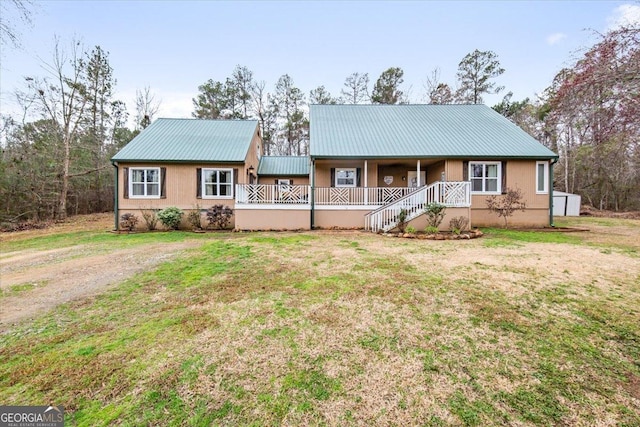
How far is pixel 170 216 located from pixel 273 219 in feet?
15.3

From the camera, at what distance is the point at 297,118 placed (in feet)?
89.5

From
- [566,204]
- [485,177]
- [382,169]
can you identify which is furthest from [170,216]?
[566,204]

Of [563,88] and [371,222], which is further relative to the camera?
[371,222]

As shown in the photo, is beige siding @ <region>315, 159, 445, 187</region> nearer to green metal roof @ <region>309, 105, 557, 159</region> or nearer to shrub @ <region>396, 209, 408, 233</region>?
green metal roof @ <region>309, 105, 557, 159</region>

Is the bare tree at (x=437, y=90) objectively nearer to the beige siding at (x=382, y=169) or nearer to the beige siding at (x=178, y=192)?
the beige siding at (x=382, y=169)

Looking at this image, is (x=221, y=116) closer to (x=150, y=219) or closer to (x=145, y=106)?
(x=145, y=106)

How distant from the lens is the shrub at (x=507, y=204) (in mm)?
12336

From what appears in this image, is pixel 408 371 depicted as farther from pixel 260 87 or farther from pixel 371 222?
pixel 260 87

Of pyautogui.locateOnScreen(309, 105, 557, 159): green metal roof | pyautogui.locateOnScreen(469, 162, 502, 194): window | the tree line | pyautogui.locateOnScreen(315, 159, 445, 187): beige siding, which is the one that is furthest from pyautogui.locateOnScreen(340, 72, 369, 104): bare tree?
pyautogui.locateOnScreen(469, 162, 502, 194): window

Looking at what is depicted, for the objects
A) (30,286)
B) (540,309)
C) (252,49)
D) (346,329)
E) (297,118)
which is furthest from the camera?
(297,118)

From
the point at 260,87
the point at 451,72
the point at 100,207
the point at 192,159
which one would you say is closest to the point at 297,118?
the point at 260,87

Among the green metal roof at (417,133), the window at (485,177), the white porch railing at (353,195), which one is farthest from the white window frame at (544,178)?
the white porch railing at (353,195)

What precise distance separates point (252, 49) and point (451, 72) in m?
17.9

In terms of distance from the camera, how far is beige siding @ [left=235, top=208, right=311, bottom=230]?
1162 cm
